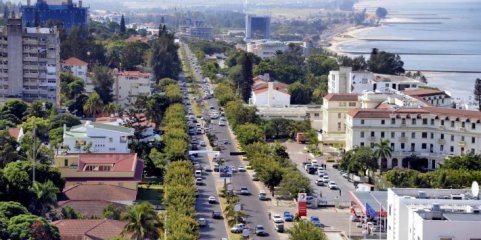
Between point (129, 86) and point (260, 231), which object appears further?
point (129, 86)

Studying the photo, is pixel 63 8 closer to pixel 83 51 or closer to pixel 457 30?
pixel 83 51

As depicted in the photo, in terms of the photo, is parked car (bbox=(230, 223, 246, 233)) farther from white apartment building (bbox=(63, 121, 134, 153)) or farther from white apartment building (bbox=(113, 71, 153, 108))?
white apartment building (bbox=(113, 71, 153, 108))

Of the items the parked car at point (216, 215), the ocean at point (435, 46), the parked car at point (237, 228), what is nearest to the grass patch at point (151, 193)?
the parked car at point (216, 215)

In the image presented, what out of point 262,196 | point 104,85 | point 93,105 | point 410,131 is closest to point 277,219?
point 262,196

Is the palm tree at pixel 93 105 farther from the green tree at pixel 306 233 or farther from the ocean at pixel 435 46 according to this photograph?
the green tree at pixel 306 233

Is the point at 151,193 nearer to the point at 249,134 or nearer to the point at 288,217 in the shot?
the point at 288,217

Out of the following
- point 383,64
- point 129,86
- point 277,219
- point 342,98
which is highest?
point 383,64

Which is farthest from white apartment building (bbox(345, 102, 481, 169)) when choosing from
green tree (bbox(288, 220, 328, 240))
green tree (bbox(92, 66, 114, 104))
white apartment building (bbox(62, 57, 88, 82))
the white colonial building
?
white apartment building (bbox(62, 57, 88, 82))
